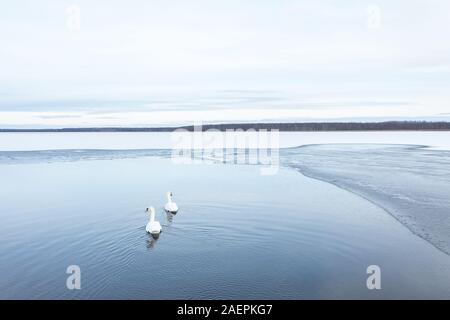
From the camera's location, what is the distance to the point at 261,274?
6.87m

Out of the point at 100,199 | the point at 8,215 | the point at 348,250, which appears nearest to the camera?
the point at 348,250

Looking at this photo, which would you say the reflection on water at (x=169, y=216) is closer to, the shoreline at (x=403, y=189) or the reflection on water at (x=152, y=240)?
the reflection on water at (x=152, y=240)

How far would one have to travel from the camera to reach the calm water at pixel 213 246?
638 cm

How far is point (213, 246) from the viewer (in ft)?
27.1

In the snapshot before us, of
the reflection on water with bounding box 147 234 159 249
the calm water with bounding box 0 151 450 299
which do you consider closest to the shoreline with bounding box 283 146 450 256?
the calm water with bounding box 0 151 450 299

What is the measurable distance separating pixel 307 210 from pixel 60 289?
22.2 ft

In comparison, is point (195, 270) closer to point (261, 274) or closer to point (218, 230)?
point (261, 274)

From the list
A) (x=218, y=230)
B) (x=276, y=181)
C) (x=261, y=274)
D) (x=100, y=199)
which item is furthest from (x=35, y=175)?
(x=261, y=274)

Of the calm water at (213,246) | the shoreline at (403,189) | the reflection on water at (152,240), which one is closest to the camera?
the calm water at (213,246)

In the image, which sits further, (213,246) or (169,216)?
(169,216)

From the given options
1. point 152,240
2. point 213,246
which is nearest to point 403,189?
point 213,246

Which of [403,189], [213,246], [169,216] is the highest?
[403,189]

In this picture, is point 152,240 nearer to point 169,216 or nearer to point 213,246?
point 213,246

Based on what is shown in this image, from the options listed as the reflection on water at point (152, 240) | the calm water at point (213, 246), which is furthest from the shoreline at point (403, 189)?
the reflection on water at point (152, 240)
